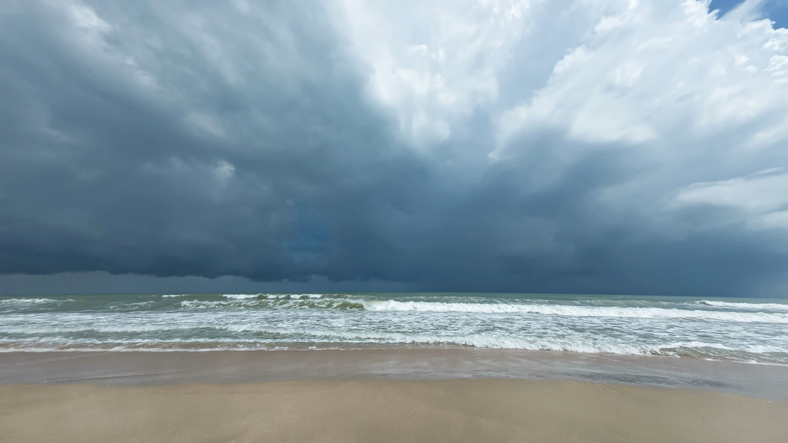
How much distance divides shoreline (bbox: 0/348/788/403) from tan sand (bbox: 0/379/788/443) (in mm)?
532

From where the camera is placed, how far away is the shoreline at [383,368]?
Result: 5961mm

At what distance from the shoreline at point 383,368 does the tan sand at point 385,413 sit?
0.53 m

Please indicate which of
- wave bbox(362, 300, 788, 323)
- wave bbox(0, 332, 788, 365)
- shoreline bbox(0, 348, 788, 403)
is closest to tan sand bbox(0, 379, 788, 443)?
shoreline bbox(0, 348, 788, 403)

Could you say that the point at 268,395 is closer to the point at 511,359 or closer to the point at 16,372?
the point at 511,359

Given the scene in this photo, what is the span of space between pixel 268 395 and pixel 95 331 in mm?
12629

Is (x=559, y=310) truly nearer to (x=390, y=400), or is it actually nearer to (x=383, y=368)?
(x=383, y=368)

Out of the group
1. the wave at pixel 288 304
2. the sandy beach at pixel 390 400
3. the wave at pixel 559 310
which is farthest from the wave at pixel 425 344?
the wave at pixel 288 304

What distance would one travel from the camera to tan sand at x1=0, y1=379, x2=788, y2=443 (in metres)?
3.65

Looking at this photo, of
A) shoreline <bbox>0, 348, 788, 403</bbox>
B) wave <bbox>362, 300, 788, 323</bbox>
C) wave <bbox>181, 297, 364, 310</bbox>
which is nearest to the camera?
shoreline <bbox>0, 348, 788, 403</bbox>

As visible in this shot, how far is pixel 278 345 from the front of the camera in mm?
9258

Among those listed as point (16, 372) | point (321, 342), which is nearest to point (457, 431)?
point (321, 342)

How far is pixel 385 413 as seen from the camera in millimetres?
4117

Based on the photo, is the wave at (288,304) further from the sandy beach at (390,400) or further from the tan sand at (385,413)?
the tan sand at (385,413)

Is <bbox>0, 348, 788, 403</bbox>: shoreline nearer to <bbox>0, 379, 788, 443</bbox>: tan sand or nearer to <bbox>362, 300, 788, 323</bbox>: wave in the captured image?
<bbox>0, 379, 788, 443</bbox>: tan sand
